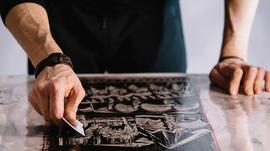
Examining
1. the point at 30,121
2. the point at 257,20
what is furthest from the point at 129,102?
the point at 257,20

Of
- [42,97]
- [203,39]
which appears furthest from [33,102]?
[203,39]

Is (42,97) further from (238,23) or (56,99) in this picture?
(238,23)

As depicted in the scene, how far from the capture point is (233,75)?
1.02 m

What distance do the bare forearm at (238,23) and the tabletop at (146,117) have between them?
0.12 meters

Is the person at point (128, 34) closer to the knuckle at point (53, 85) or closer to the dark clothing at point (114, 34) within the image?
the dark clothing at point (114, 34)

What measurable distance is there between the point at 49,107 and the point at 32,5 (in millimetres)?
271

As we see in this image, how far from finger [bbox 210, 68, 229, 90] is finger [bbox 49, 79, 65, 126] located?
39 cm

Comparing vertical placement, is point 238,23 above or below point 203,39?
above

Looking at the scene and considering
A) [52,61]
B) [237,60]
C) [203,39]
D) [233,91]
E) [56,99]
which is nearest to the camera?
[56,99]

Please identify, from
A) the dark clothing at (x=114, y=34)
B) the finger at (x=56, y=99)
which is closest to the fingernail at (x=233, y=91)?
the dark clothing at (x=114, y=34)

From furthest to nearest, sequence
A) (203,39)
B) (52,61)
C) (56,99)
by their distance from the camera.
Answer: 1. (203,39)
2. (52,61)
3. (56,99)

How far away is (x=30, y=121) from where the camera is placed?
0.84 m

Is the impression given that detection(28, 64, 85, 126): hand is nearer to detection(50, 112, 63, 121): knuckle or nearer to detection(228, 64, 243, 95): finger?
detection(50, 112, 63, 121): knuckle

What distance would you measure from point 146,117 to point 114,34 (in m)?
0.35
